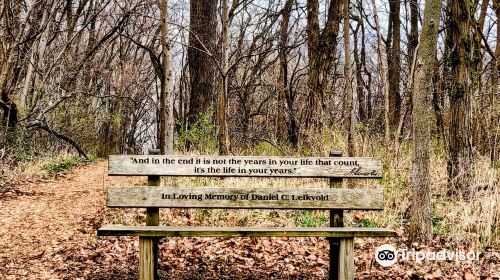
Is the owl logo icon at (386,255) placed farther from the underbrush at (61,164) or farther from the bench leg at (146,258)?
the underbrush at (61,164)

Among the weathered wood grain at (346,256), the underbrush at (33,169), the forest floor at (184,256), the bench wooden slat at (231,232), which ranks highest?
the underbrush at (33,169)

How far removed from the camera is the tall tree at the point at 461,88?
5609 millimetres

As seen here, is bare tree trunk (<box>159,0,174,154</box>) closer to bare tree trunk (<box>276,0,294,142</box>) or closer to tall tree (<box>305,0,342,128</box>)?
tall tree (<box>305,0,342,128</box>)

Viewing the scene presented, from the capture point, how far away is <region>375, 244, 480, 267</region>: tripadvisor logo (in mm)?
4195

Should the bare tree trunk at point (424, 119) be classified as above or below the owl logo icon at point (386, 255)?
above

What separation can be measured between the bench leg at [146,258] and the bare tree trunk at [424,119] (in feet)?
8.14

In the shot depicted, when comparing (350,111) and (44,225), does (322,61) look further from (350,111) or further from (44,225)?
(44,225)

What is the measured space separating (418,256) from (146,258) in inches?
96.2

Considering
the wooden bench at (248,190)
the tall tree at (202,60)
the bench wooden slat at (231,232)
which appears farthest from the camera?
the tall tree at (202,60)

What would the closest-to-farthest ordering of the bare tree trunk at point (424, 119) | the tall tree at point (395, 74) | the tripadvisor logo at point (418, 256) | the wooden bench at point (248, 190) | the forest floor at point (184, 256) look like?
1. the wooden bench at point (248, 190)
2. the forest floor at point (184, 256)
3. the tripadvisor logo at point (418, 256)
4. the bare tree trunk at point (424, 119)
5. the tall tree at point (395, 74)

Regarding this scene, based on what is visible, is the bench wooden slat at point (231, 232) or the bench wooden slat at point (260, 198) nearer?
the bench wooden slat at point (231, 232)

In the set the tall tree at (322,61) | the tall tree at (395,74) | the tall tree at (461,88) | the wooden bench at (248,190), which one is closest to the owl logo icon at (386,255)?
the wooden bench at (248,190)

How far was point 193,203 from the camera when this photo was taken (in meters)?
3.63

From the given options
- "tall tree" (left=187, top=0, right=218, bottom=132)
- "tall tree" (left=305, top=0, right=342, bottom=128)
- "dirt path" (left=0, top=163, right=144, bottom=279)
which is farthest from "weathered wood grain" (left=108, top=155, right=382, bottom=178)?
"tall tree" (left=187, top=0, right=218, bottom=132)
